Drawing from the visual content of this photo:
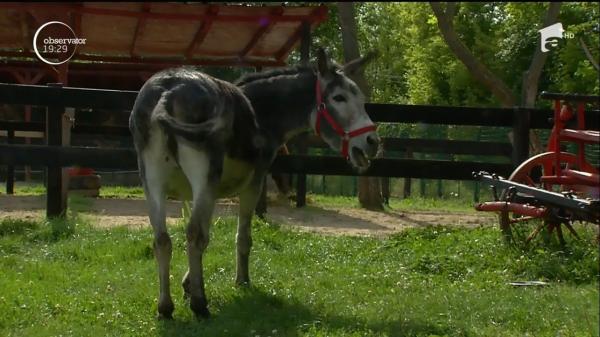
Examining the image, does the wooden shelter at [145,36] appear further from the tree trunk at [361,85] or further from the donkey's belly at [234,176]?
the donkey's belly at [234,176]

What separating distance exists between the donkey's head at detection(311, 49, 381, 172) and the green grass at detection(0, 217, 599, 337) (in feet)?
3.35

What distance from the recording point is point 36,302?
5.48m

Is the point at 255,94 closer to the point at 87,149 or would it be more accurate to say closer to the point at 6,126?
the point at 87,149

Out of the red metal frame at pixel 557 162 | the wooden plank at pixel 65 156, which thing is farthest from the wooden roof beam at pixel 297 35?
the red metal frame at pixel 557 162

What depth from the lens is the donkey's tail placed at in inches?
199

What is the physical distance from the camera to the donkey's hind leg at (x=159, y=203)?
17.1ft

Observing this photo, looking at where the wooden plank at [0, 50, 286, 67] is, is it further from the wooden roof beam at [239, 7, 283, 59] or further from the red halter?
the red halter

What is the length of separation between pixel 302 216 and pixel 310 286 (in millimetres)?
5882

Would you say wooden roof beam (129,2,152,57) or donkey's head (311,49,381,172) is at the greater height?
wooden roof beam (129,2,152,57)

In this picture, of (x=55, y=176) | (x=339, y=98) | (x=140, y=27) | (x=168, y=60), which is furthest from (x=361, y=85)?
(x=339, y=98)

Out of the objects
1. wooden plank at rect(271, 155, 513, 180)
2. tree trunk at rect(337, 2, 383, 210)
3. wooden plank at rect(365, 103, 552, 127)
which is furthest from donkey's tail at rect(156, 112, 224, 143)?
tree trunk at rect(337, 2, 383, 210)

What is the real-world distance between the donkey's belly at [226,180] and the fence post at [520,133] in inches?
142

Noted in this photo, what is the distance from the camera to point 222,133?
17.2 ft

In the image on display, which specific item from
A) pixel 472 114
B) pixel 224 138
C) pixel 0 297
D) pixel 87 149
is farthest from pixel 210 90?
pixel 472 114
